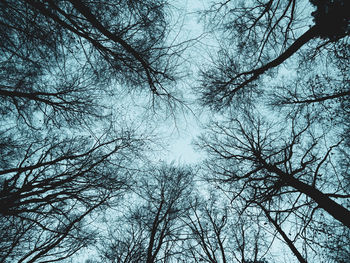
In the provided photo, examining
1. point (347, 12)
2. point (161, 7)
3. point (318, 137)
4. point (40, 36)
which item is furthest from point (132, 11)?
point (318, 137)

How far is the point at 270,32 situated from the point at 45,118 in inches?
300

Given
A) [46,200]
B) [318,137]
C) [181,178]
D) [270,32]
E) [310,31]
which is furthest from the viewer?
[181,178]

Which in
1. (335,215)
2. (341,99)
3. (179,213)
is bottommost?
(335,215)

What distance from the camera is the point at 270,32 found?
4359 millimetres

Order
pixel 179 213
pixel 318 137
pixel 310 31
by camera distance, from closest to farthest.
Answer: pixel 310 31
pixel 318 137
pixel 179 213

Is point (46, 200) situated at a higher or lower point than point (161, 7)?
lower

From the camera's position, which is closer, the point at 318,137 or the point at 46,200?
the point at 46,200

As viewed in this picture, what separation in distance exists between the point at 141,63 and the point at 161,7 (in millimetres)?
1225

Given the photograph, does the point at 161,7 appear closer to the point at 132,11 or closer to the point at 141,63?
the point at 132,11

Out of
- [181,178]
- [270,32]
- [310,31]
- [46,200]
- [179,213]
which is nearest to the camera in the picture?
[46,200]

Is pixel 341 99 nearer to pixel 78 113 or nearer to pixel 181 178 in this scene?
pixel 181 178

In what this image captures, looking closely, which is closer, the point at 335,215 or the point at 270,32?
the point at 335,215

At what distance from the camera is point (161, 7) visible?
307 centimetres

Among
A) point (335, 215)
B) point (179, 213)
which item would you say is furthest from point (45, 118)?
point (335, 215)
